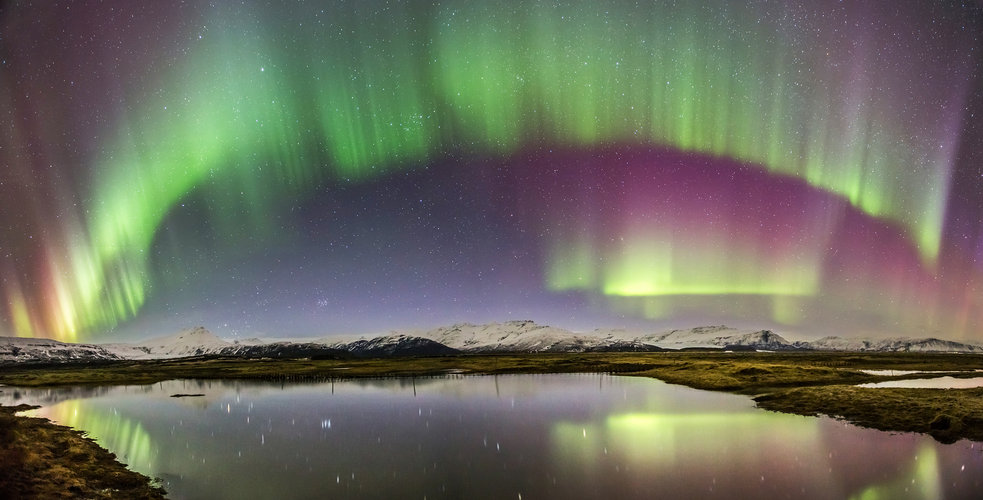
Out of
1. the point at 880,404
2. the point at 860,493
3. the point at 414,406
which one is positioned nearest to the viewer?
the point at 860,493

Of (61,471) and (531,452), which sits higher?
(61,471)

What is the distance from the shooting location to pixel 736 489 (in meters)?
19.7

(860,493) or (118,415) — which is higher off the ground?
(860,493)

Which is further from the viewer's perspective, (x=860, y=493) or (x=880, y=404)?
(x=880, y=404)

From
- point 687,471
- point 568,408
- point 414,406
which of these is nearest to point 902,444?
point 687,471

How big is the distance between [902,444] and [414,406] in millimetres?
37051

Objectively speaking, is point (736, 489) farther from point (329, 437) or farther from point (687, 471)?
point (329, 437)

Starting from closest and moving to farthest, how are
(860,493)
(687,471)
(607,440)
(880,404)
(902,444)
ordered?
(860,493), (687,471), (902,444), (607,440), (880,404)

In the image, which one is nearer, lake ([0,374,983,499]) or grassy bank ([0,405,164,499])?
grassy bank ([0,405,164,499])

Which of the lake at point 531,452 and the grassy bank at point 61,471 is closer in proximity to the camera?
the grassy bank at point 61,471

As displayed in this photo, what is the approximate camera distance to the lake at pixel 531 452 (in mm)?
20484

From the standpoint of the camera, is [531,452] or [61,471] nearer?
[61,471]

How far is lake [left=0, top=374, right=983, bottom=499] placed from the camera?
20484mm

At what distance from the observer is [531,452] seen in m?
27.2
